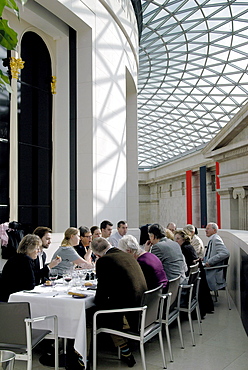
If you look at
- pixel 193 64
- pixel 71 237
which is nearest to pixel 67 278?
pixel 71 237

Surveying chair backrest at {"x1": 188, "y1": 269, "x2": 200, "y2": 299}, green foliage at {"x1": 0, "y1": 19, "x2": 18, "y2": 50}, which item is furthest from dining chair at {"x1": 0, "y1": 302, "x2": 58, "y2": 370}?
green foliage at {"x1": 0, "y1": 19, "x2": 18, "y2": 50}

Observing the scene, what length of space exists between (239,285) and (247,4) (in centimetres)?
1941

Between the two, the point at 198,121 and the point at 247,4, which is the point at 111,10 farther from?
the point at 198,121

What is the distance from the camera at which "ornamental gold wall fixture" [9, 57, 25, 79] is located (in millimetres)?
11922

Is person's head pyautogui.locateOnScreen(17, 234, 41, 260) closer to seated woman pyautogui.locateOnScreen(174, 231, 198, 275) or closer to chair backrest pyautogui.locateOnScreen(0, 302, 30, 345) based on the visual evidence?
chair backrest pyautogui.locateOnScreen(0, 302, 30, 345)

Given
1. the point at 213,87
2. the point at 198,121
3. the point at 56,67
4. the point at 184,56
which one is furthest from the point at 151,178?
the point at 56,67

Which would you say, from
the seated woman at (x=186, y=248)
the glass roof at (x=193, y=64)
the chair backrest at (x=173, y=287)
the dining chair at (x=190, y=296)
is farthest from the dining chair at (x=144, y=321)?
the glass roof at (x=193, y=64)

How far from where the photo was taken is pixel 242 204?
17.5m

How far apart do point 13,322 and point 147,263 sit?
7.36ft

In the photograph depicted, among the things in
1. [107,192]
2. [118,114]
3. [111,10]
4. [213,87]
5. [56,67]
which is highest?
[213,87]

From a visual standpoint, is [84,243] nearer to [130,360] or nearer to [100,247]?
[100,247]

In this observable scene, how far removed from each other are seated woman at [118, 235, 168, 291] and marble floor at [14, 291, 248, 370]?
1.12 m

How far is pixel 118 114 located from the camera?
16609 mm

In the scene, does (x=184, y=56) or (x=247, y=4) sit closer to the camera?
(x=247, y=4)
